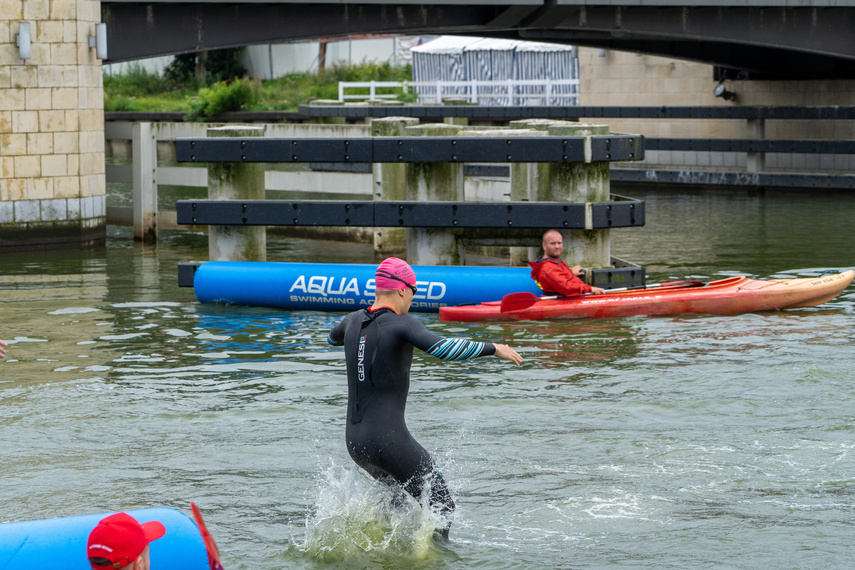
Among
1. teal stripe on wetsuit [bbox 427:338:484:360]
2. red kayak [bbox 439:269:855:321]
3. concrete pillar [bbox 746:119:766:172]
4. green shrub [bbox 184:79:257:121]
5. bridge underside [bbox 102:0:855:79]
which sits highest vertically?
green shrub [bbox 184:79:257:121]

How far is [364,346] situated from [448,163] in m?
8.32

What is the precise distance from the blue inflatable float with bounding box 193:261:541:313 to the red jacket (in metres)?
0.48

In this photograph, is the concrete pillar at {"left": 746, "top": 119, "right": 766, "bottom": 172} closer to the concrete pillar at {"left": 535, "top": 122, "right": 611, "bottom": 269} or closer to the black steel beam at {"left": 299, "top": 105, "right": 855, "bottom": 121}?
the black steel beam at {"left": 299, "top": 105, "right": 855, "bottom": 121}

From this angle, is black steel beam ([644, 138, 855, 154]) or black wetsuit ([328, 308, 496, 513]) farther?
black steel beam ([644, 138, 855, 154])

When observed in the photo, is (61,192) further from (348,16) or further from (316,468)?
(316,468)

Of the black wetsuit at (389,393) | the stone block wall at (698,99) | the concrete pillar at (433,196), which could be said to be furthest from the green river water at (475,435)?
the stone block wall at (698,99)

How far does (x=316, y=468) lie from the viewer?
7.64 metres

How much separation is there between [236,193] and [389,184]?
9.11ft

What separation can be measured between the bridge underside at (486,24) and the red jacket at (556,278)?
10.1 m

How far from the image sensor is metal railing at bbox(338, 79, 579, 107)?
116 ft

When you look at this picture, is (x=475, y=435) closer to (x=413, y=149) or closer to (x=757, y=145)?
(x=413, y=149)

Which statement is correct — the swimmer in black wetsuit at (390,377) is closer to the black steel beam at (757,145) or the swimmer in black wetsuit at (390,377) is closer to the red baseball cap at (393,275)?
the red baseball cap at (393,275)

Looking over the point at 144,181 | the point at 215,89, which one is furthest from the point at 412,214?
the point at 215,89

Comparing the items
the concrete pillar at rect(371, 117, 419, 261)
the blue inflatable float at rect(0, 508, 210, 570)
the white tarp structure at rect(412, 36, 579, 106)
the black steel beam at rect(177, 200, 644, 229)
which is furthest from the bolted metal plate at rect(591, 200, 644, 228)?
the white tarp structure at rect(412, 36, 579, 106)
